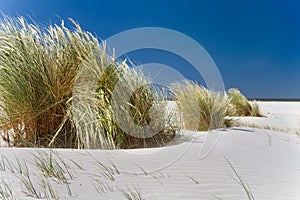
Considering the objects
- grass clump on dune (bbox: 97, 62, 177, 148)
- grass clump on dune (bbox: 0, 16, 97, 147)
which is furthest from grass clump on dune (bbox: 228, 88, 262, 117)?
grass clump on dune (bbox: 0, 16, 97, 147)

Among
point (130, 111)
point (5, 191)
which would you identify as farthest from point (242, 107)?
point (5, 191)

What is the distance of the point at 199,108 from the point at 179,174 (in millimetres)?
3769

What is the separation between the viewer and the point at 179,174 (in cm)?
233

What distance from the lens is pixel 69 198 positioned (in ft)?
5.87

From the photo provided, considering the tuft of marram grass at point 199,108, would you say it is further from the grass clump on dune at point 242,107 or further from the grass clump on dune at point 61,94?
the grass clump on dune at point 242,107

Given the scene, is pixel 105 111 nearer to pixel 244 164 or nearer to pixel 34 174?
pixel 34 174

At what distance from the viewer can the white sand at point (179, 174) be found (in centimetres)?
196

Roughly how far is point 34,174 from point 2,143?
5.38 ft

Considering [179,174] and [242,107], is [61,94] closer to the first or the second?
[179,174]

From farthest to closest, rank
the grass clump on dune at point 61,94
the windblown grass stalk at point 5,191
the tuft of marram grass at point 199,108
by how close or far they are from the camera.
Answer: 1. the tuft of marram grass at point 199,108
2. the grass clump on dune at point 61,94
3. the windblown grass stalk at point 5,191

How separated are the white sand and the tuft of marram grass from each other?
2472mm

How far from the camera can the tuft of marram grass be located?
232 inches

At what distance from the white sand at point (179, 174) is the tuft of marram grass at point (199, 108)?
247cm

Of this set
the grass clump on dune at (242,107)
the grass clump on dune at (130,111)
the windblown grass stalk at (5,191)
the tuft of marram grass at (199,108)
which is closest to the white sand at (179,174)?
the windblown grass stalk at (5,191)
